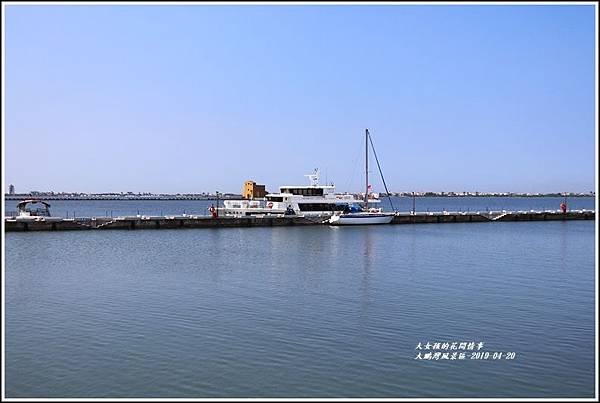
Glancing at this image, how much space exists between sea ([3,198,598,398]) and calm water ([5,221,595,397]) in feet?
0.20

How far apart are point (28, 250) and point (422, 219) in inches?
Answer: 1997

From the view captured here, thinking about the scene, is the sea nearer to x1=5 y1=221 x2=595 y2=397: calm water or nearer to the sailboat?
x1=5 y1=221 x2=595 y2=397: calm water

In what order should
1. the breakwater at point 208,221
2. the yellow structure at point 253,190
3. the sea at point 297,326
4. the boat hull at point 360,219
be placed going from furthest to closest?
the yellow structure at point 253,190, the boat hull at point 360,219, the breakwater at point 208,221, the sea at point 297,326

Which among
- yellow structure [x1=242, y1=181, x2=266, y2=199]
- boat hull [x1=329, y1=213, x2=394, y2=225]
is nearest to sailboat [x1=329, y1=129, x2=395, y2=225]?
boat hull [x1=329, y1=213, x2=394, y2=225]

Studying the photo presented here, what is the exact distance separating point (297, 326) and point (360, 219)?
165 ft

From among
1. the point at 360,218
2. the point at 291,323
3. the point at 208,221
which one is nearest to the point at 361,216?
the point at 360,218

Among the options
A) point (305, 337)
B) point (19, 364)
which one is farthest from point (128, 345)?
point (305, 337)

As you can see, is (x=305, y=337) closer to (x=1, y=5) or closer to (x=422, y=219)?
(x=1, y=5)

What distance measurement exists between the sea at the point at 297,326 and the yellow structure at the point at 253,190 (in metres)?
54.4

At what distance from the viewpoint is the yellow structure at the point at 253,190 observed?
91938 millimetres

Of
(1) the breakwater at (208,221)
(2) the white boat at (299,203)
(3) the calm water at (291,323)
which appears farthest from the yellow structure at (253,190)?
(3) the calm water at (291,323)

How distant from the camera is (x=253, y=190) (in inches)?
3620

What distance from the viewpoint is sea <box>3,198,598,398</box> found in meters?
13.5

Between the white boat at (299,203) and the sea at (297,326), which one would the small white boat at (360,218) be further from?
the sea at (297,326)
